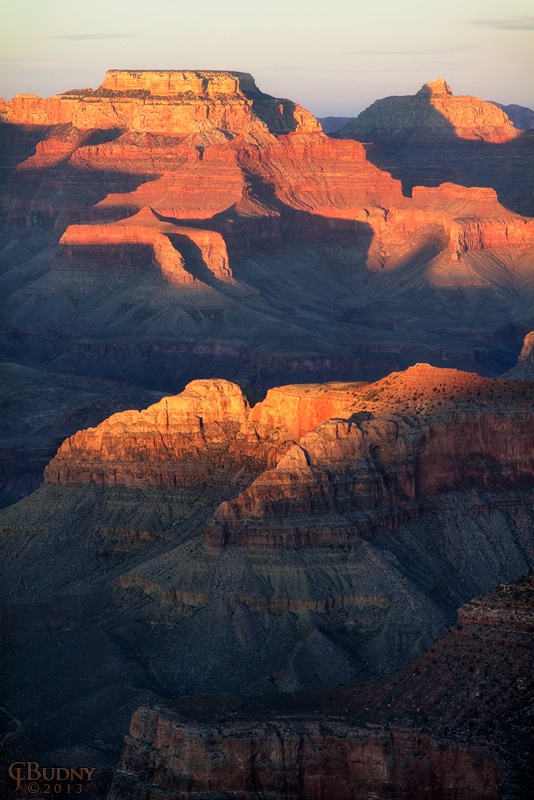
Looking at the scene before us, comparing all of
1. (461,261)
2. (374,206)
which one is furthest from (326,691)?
(374,206)

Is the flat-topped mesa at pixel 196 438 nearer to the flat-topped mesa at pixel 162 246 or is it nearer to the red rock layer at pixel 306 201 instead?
the flat-topped mesa at pixel 162 246

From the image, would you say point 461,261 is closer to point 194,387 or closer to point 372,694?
point 194,387

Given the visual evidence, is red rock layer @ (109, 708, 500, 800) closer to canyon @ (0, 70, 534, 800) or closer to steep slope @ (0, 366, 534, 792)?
canyon @ (0, 70, 534, 800)

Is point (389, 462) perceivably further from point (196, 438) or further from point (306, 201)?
point (306, 201)

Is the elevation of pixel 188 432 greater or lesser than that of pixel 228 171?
greater

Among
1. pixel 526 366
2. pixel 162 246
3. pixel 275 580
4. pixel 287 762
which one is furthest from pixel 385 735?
pixel 162 246

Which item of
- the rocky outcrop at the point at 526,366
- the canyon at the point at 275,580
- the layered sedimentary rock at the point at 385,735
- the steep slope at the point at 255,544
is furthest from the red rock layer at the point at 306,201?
the layered sedimentary rock at the point at 385,735
